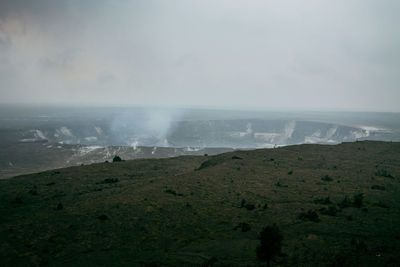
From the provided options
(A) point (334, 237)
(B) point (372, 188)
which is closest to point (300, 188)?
(B) point (372, 188)

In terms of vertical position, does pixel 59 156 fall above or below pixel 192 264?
below

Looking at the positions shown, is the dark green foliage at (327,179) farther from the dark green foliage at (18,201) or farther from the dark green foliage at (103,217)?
the dark green foliage at (18,201)

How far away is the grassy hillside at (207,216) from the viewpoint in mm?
12148

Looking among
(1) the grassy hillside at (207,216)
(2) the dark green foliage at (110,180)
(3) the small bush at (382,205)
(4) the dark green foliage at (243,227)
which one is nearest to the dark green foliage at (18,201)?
(1) the grassy hillside at (207,216)

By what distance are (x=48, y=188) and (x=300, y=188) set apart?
76.2ft

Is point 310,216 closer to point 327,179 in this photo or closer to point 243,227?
point 243,227

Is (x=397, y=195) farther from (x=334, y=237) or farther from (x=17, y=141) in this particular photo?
Answer: (x=17, y=141)

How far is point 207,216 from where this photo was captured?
17.5 metres

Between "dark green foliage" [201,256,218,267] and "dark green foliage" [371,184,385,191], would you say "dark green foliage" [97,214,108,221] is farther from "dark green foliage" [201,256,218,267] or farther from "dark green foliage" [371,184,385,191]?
"dark green foliage" [371,184,385,191]

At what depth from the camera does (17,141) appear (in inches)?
3816

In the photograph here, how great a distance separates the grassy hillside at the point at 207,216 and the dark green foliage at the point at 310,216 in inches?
2.3

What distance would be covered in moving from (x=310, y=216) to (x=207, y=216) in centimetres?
628

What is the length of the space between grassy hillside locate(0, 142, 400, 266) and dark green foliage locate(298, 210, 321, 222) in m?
0.06

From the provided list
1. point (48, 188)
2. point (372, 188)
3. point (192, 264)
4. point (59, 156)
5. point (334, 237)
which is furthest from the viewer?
→ point (59, 156)
